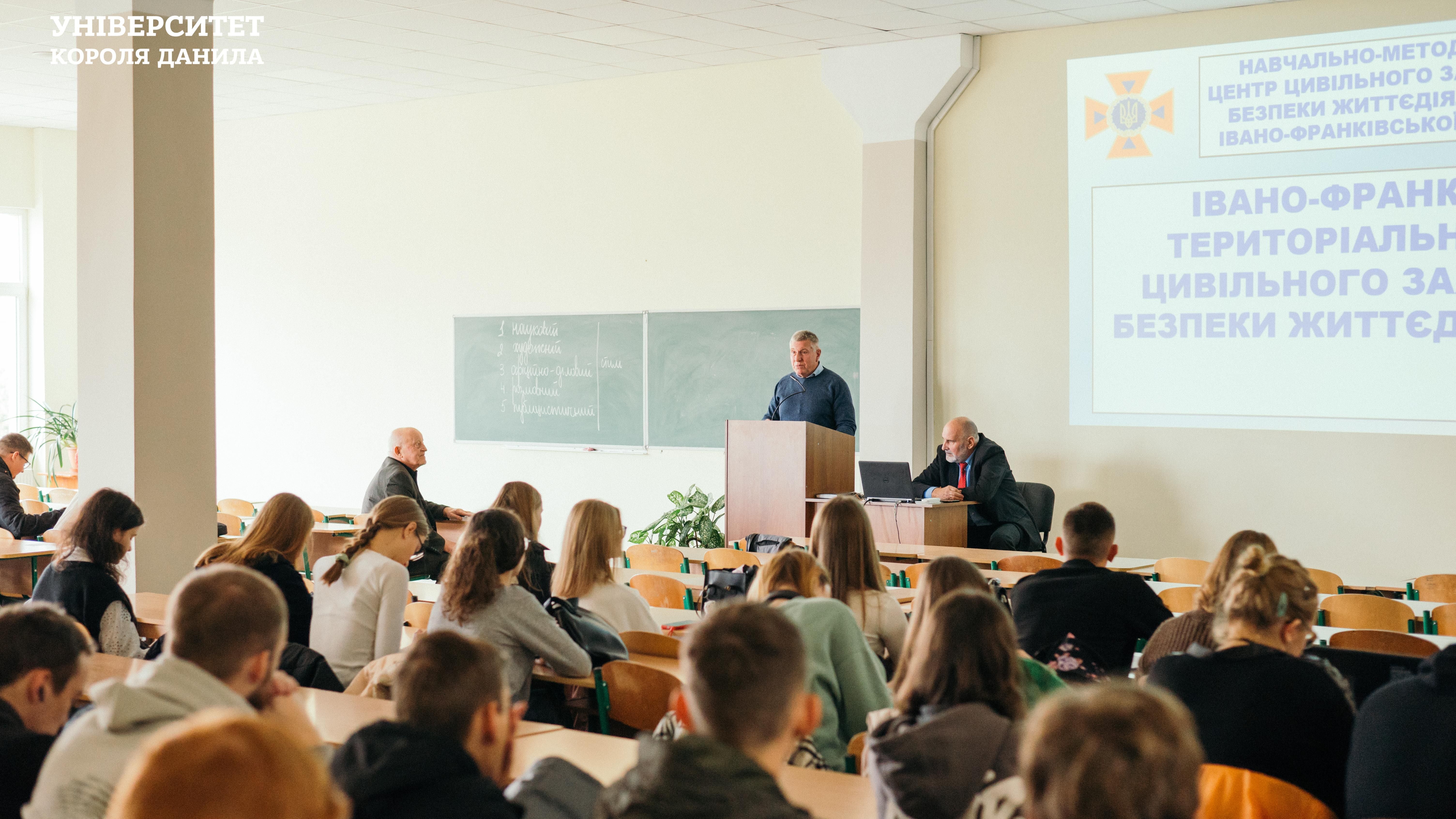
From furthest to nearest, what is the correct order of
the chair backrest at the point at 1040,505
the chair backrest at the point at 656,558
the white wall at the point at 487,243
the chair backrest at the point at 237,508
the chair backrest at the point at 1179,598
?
the chair backrest at the point at 237,508 < the white wall at the point at 487,243 < the chair backrest at the point at 1040,505 < the chair backrest at the point at 656,558 < the chair backrest at the point at 1179,598

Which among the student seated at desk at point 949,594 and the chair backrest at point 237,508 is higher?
the student seated at desk at point 949,594

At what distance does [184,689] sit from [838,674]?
1.52m

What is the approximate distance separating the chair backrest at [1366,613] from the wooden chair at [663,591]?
95.8 inches

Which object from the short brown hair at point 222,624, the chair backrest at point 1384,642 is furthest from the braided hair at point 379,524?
the chair backrest at point 1384,642

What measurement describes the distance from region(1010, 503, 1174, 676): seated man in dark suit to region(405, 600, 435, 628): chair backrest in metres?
2.04

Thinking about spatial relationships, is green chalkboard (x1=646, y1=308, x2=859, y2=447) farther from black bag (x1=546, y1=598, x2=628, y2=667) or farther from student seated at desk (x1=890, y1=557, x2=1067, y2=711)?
student seated at desk (x1=890, y1=557, x2=1067, y2=711)

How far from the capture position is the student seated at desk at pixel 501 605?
365cm

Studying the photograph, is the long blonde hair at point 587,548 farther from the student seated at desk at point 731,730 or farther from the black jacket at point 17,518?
the black jacket at point 17,518

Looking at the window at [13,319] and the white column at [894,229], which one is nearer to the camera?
the white column at [894,229]

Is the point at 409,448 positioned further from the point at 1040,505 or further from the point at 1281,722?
the point at 1281,722

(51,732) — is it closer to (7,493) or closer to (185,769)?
(185,769)

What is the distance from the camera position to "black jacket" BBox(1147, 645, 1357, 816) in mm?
2434

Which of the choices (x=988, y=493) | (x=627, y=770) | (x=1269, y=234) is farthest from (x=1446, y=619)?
(x=627, y=770)

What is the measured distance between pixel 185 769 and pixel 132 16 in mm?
5337
